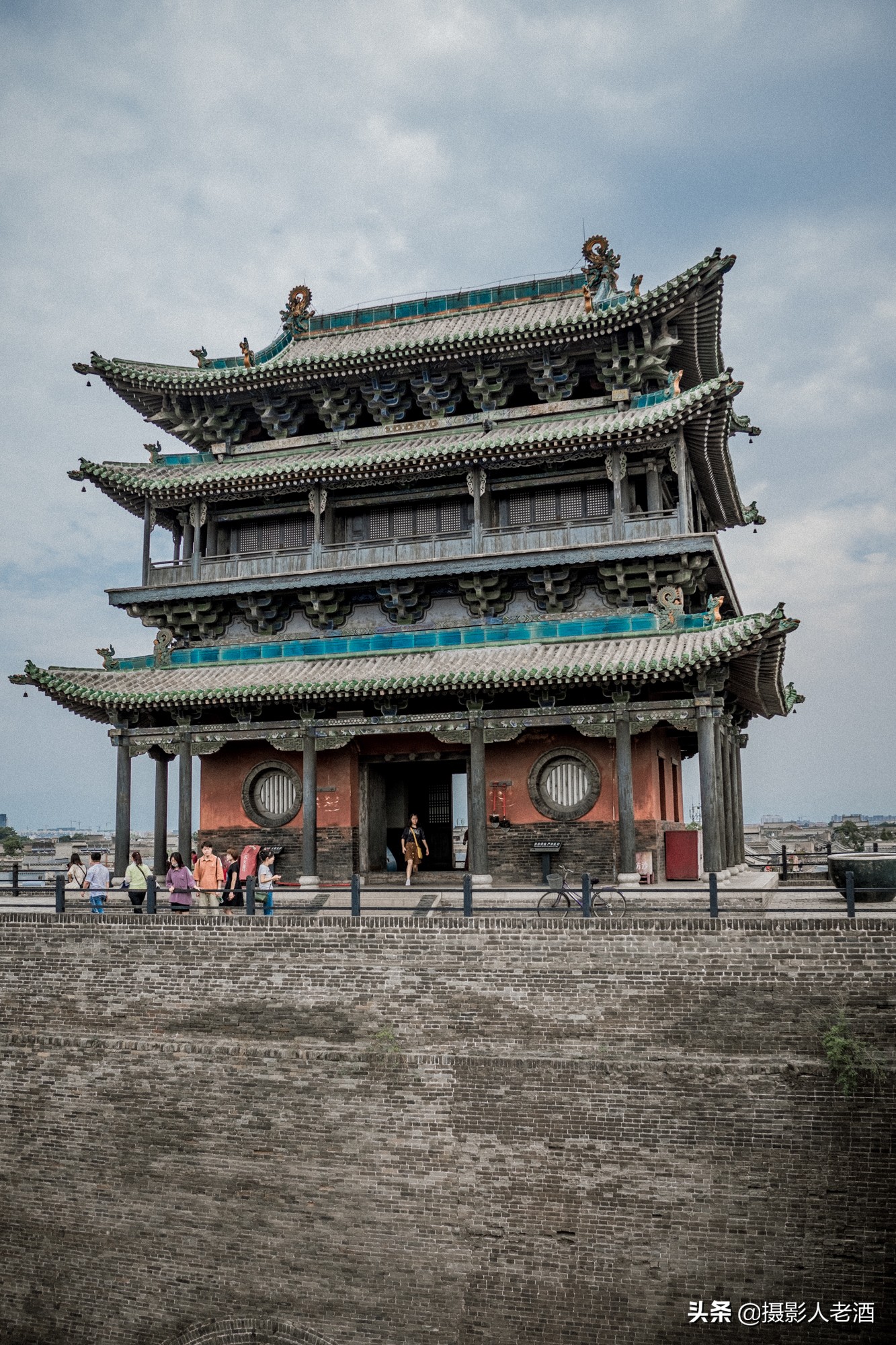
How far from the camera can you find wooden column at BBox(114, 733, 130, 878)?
2219 centimetres

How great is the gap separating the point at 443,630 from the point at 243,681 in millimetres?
4506

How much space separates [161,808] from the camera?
79.5ft

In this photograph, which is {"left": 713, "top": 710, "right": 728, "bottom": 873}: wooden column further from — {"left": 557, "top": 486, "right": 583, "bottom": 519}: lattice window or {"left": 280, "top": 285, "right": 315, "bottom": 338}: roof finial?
{"left": 280, "top": 285, "right": 315, "bottom": 338}: roof finial

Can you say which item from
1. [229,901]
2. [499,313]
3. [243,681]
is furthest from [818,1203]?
[499,313]

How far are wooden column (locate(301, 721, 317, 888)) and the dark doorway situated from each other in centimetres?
186

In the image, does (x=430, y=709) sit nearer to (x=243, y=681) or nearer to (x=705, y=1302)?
(x=243, y=681)

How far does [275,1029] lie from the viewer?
48.5 feet

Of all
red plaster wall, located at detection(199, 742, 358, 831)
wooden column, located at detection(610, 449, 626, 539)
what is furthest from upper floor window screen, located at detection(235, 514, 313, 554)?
wooden column, located at detection(610, 449, 626, 539)

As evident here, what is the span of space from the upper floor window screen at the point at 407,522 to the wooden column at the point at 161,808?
274 inches

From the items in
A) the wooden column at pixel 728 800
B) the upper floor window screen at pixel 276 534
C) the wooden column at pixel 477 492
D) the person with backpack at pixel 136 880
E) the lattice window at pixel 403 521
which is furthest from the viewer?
the upper floor window screen at pixel 276 534

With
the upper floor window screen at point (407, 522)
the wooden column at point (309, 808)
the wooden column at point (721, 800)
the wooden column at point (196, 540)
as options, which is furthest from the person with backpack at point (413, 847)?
the wooden column at point (196, 540)

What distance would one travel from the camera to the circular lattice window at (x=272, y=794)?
22984 mm

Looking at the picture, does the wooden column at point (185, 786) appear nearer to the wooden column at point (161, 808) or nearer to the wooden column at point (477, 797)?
the wooden column at point (161, 808)

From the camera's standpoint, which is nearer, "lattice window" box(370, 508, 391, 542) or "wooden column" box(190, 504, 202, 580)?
"lattice window" box(370, 508, 391, 542)
